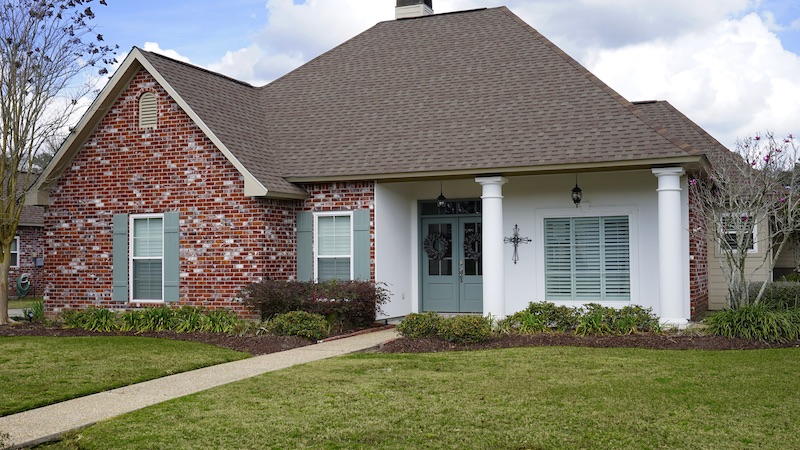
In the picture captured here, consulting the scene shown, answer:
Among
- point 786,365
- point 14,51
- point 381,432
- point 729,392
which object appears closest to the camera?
point 381,432

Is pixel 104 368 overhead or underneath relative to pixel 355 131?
underneath

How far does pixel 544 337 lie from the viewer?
1291cm

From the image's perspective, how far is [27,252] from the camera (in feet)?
98.3

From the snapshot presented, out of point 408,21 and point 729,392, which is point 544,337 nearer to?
point 729,392

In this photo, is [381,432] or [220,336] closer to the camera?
[381,432]

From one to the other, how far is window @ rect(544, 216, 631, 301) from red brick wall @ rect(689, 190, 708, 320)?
114 cm

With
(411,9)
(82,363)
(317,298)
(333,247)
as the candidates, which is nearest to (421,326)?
(317,298)

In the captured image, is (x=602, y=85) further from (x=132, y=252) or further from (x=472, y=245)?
(x=132, y=252)

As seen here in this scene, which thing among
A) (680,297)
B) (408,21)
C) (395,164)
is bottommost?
(680,297)

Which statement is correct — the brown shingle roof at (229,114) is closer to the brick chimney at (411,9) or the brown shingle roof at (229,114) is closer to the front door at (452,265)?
the front door at (452,265)

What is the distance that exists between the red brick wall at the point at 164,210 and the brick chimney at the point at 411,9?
689 centimetres

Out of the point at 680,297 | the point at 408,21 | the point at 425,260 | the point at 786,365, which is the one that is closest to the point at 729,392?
the point at 786,365

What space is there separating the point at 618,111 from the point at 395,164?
424 centimetres

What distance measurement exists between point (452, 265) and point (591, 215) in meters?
3.10
